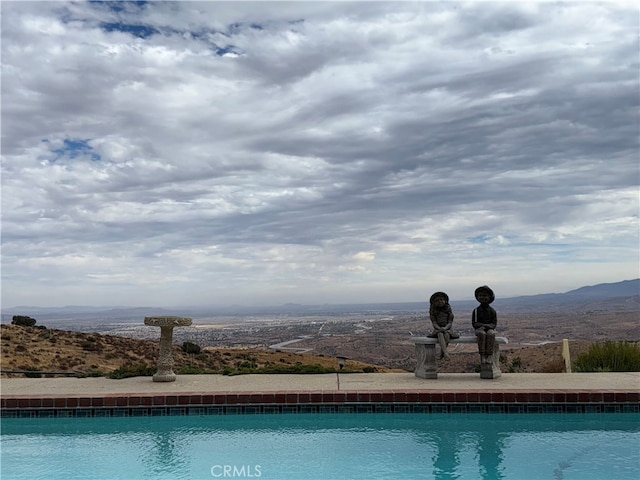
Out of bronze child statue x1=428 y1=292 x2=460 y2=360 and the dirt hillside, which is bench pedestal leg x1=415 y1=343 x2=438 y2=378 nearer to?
bronze child statue x1=428 y1=292 x2=460 y2=360

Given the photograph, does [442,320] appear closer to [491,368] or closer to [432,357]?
[432,357]

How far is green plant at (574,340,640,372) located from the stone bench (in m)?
2.78

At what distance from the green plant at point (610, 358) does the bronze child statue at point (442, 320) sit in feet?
11.8

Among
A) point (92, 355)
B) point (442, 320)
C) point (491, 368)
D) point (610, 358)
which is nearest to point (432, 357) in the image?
point (442, 320)

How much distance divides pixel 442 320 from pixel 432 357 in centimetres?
70

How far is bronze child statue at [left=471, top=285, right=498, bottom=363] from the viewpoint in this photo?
10117 millimetres

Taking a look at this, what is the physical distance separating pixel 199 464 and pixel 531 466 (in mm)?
3815

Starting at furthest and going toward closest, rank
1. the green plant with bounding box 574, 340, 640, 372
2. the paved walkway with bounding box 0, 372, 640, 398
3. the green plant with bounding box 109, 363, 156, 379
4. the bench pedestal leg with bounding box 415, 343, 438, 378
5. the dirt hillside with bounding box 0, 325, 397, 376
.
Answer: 1. the dirt hillside with bounding box 0, 325, 397, 376
2. the green plant with bounding box 574, 340, 640, 372
3. the green plant with bounding box 109, 363, 156, 379
4. the bench pedestal leg with bounding box 415, 343, 438, 378
5. the paved walkway with bounding box 0, 372, 640, 398

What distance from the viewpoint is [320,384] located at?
9969 millimetres

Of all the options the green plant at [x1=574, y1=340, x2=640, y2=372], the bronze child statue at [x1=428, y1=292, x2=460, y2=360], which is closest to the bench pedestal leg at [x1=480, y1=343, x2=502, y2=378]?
the bronze child statue at [x1=428, y1=292, x2=460, y2=360]

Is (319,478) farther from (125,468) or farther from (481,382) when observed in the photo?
(481,382)

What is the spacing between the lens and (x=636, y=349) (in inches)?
469

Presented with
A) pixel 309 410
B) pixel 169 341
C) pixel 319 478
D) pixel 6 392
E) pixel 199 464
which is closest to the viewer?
pixel 319 478

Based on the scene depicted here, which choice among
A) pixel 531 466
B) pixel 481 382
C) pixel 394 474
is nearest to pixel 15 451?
pixel 394 474
